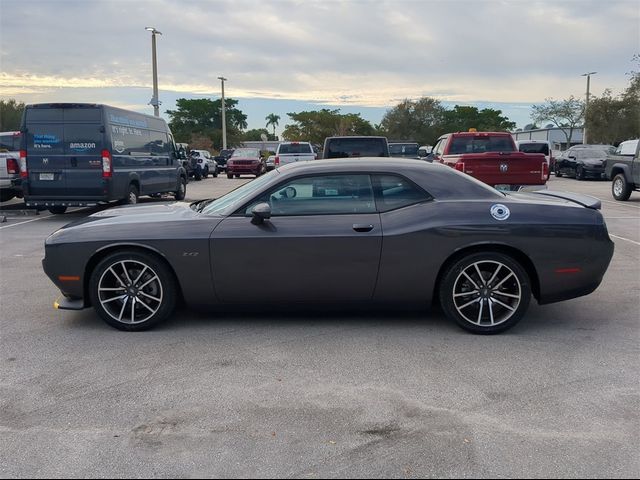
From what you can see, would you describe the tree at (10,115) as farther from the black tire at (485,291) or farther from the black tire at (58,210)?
the black tire at (485,291)

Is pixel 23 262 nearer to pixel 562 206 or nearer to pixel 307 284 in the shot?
pixel 307 284

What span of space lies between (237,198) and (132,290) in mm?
1193

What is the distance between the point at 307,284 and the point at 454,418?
1.83 meters

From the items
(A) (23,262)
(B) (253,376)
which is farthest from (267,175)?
(A) (23,262)

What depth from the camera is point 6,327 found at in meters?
5.28

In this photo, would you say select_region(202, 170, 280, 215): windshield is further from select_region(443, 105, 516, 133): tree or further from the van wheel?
select_region(443, 105, 516, 133): tree

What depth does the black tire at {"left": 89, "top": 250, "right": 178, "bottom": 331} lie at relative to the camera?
Answer: 502 centimetres

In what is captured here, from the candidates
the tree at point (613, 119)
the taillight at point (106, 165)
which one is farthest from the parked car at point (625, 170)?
the tree at point (613, 119)

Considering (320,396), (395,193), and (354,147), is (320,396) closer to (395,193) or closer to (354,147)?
(395,193)

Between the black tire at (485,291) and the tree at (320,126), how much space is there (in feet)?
207

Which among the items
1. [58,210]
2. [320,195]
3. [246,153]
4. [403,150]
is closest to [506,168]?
[320,195]

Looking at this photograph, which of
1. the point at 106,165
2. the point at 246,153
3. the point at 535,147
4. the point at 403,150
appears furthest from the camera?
the point at 246,153

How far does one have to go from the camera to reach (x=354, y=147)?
13.8 m

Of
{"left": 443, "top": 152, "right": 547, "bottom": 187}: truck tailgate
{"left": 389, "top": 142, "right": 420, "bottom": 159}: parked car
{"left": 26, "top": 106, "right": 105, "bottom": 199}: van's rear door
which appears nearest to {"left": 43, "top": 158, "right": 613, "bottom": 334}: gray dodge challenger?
{"left": 443, "top": 152, "right": 547, "bottom": 187}: truck tailgate
